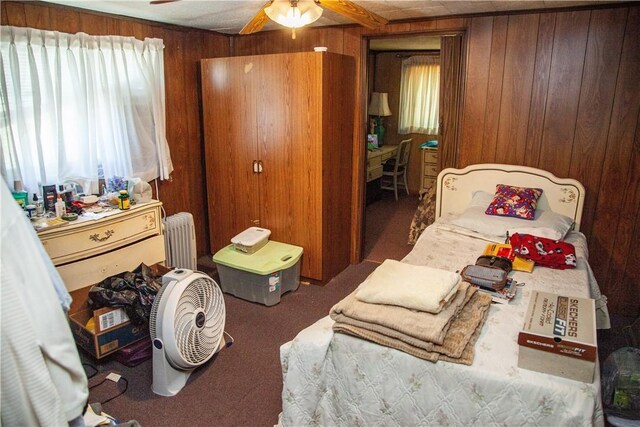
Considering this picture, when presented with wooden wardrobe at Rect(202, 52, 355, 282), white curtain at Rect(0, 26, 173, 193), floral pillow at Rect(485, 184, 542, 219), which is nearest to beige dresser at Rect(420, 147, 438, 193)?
wooden wardrobe at Rect(202, 52, 355, 282)

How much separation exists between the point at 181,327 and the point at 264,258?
1143mm

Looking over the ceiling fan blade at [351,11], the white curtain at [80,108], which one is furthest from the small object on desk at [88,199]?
the ceiling fan blade at [351,11]

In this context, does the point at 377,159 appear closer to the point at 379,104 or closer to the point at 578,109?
the point at 379,104

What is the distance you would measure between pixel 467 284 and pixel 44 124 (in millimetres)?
2708

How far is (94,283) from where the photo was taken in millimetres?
2758

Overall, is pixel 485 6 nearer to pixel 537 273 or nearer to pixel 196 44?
pixel 537 273

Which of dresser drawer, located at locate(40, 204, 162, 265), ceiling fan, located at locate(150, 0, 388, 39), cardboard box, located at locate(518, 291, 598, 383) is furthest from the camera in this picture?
dresser drawer, located at locate(40, 204, 162, 265)

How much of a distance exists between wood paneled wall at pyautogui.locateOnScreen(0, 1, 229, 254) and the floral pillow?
2.49 meters

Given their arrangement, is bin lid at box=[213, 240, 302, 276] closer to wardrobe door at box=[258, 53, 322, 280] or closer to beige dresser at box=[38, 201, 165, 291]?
wardrobe door at box=[258, 53, 322, 280]

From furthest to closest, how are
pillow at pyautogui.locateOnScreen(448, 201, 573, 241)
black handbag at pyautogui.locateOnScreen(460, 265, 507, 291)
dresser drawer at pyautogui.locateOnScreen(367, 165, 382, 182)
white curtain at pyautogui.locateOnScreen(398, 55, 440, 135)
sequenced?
white curtain at pyautogui.locateOnScreen(398, 55, 440, 135)
dresser drawer at pyautogui.locateOnScreen(367, 165, 382, 182)
pillow at pyautogui.locateOnScreen(448, 201, 573, 241)
black handbag at pyautogui.locateOnScreen(460, 265, 507, 291)

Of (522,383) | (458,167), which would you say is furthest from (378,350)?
(458,167)

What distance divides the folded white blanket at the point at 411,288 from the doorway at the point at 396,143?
243 cm

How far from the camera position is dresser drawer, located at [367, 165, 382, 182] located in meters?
5.89

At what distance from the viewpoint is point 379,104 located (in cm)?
660
